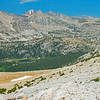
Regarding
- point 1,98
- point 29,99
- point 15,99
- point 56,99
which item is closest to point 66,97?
point 56,99

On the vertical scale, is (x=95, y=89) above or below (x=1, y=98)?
above

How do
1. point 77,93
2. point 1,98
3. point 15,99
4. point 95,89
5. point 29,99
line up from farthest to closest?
point 1,98 → point 15,99 → point 29,99 → point 95,89 → point 77,93

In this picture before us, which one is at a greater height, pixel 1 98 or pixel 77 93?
pixel 77 93

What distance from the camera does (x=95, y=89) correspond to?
21547 millimetres

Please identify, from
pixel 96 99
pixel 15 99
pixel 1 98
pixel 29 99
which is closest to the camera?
pixel 96 99

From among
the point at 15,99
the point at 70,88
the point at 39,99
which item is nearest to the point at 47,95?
the point at 39,99

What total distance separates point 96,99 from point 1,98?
1655cm

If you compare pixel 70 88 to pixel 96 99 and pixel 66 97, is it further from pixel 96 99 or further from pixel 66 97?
pixel 96 99

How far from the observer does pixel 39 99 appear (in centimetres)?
2208

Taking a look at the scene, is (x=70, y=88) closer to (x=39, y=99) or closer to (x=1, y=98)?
(x=39, y=99)

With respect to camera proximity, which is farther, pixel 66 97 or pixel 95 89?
pixel 95 89

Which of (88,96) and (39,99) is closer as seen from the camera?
(88,96)

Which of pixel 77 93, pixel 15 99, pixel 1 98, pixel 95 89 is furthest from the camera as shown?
pixel 1 98

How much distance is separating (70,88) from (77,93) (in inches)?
52.6
